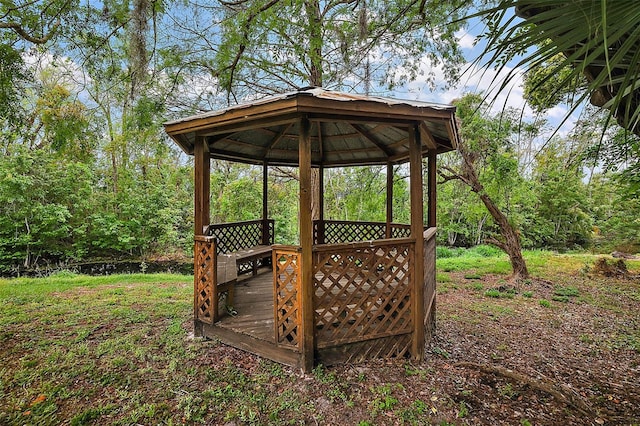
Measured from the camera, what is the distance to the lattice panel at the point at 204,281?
3.85 m

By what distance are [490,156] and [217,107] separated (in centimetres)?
745

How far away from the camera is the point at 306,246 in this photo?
3.13m

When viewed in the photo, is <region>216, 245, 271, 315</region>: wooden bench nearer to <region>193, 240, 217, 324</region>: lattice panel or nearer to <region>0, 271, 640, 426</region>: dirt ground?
<region>193, 240, 217, 324</region>: lattice panel

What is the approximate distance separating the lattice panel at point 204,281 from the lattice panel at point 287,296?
1.04 metres

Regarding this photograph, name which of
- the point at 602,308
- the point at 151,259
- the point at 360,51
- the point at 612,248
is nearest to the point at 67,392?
the point at 360,51

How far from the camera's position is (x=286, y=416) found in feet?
8.63

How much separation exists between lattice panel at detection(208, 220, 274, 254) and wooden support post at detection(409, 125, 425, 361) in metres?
3.66

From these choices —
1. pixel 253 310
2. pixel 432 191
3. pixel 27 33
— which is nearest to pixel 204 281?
pixel 253 310

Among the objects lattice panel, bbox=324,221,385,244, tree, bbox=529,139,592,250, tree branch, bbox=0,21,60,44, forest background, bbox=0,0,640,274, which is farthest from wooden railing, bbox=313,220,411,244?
tree, bbox=529,139,592,250

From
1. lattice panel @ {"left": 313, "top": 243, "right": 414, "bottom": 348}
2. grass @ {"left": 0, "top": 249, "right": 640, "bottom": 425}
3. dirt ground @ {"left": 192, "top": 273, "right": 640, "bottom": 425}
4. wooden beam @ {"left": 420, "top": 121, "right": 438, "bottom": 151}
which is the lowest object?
dirt ground @ {"left": 192, "top": 273, "right": 640, "bottom": 425}

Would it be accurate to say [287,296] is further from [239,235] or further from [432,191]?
[239,235]

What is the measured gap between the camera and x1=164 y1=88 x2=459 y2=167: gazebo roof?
3.02 m

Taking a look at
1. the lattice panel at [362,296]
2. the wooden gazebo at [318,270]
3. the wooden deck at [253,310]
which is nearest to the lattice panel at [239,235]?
the wooden deck at [253,310]

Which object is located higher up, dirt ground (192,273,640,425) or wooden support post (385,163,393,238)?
wooden support post (385,163,393,238)
